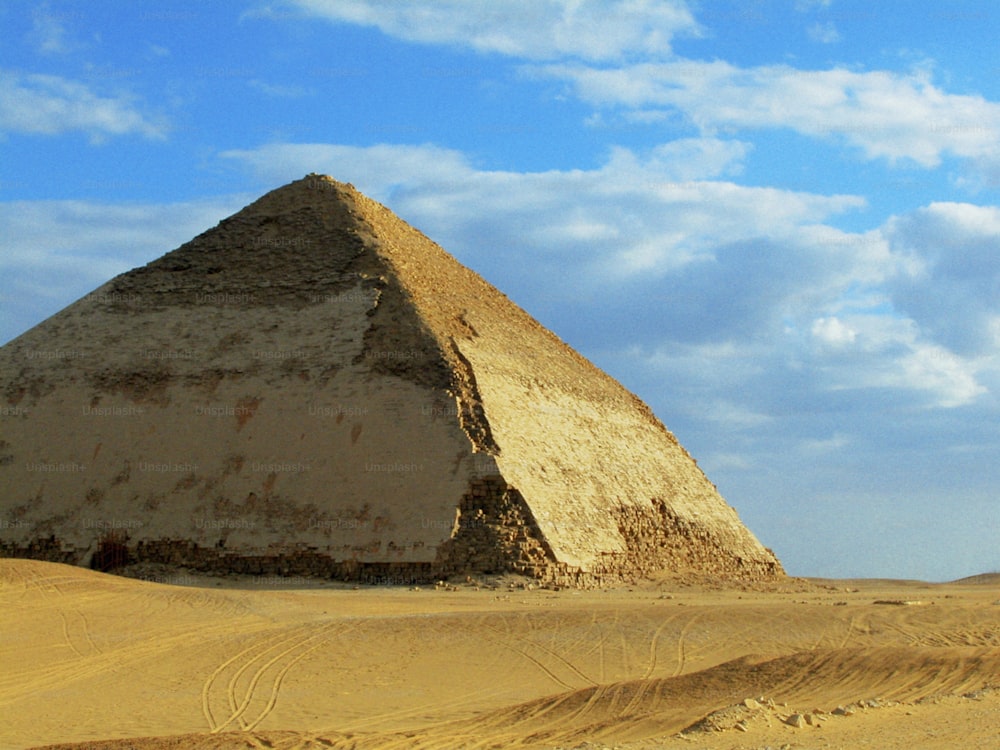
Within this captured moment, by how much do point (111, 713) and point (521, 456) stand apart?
15802mm

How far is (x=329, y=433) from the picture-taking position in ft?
92.9

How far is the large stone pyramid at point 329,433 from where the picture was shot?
1037 inches

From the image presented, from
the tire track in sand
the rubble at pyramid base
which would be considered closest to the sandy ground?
the tire track in sand

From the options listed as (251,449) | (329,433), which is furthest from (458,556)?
(251,449)

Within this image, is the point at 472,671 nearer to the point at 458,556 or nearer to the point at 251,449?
the point at 458,556

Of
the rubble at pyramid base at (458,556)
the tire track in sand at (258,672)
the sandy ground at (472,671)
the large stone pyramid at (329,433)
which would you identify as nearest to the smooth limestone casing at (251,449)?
the large stone pyramid at (329,433)

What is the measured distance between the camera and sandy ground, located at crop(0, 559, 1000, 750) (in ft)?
34.0

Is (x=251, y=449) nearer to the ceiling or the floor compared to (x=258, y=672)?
nearer to the ceiling

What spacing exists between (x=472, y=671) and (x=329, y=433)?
46.9 feet

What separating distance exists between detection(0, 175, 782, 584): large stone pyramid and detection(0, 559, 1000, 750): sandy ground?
14.3 ft

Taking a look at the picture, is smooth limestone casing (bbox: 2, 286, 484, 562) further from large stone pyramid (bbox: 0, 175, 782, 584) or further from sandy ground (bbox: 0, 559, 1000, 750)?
sandy ground (bbox: 0, 559, 1000, 750)

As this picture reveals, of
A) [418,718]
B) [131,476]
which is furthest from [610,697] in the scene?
[131,476]

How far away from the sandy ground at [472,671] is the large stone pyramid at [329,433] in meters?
4.35

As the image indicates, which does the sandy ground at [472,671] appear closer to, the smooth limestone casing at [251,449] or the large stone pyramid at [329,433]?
the large stone pyramid at [329,433]
